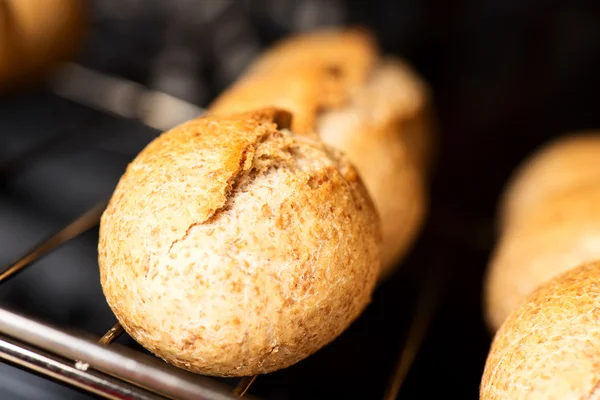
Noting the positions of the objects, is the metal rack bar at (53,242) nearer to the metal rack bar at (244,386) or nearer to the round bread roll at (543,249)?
the metal rack bar at (244,386)

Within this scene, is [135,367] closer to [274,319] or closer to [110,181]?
[274,319]

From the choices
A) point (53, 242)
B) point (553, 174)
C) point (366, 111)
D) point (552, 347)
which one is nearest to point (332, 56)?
point (366, 111)

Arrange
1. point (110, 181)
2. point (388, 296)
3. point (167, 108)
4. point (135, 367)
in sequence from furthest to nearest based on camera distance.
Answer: point (167, 108)
point (110, 181)
point (388, 296)
point (135, 367)

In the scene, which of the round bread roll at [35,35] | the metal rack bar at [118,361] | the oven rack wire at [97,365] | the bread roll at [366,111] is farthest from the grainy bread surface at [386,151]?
the round bread roll at [35,35]

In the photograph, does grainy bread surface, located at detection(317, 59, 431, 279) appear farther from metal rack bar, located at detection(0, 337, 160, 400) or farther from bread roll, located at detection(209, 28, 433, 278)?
metal rack bar, located at detection(0, 337, 160, 400)

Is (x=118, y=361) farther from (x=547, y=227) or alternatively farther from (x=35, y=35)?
(x=35, y=35)

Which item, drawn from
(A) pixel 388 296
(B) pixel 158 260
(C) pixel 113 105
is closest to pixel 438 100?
(A) pixel 388 296
